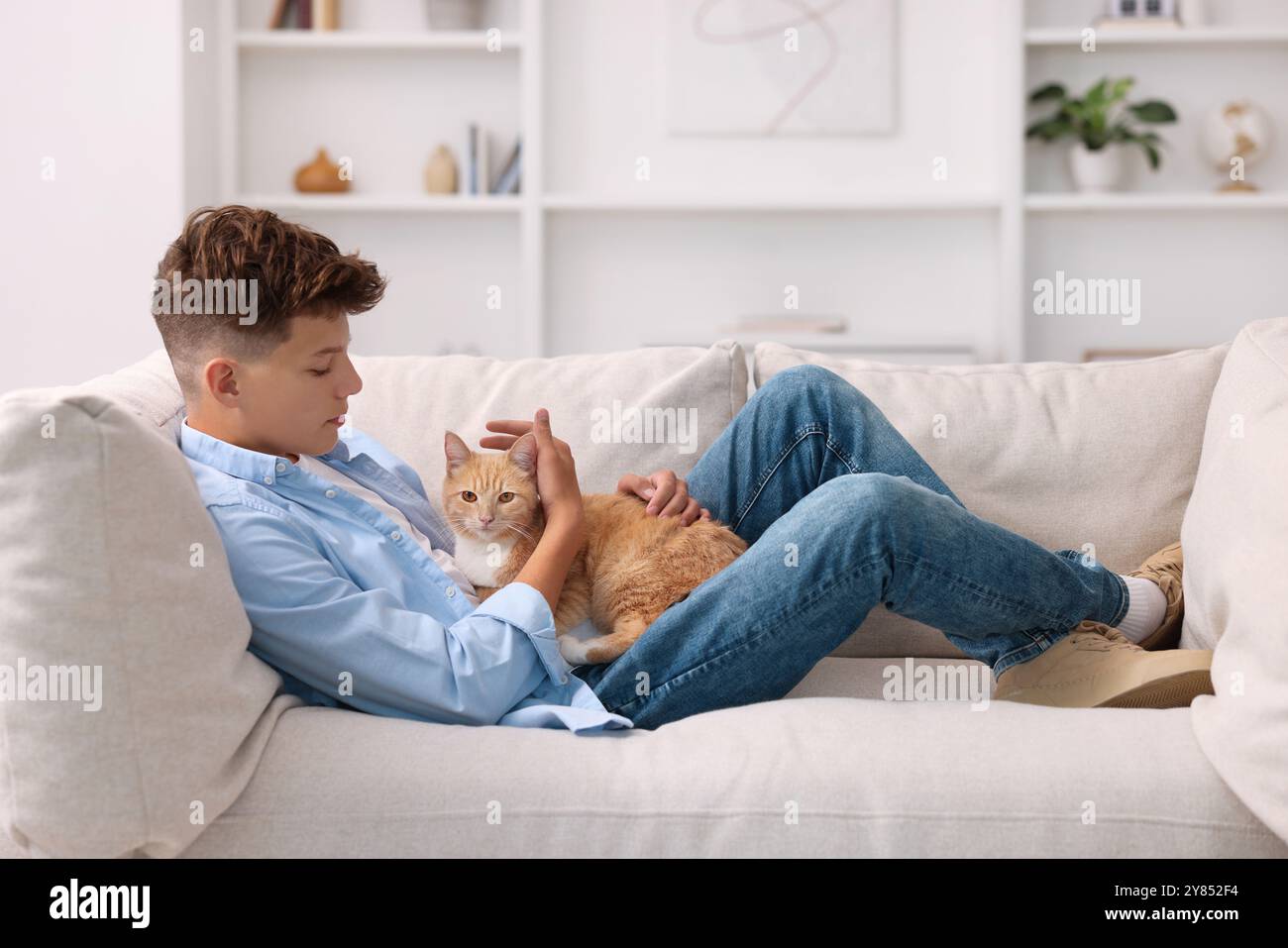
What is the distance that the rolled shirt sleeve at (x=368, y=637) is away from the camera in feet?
4.30

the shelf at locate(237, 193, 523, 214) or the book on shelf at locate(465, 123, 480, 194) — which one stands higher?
the book on shelf at locate(465, 123, 480, 194)

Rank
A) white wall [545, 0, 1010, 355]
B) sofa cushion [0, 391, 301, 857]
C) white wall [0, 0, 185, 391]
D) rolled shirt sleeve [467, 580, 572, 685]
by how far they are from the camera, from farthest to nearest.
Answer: white wall [545, 0, 1010, 355] < white wall [0, 0, 185, 391] < rolled shirt sleeve [467, 580, 572, 685] < sofa cushion [0, 391, 301, 857]

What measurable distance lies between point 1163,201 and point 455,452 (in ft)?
9.21

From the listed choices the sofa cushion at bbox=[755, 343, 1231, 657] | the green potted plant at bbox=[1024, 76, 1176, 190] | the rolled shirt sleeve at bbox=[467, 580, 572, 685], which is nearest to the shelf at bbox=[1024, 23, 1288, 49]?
the green potted plant at bbox=[1024, 76, 1176, 190]

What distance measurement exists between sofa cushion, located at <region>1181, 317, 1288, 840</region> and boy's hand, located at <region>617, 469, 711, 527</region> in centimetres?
67

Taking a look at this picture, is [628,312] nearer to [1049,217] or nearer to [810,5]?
[810,5]

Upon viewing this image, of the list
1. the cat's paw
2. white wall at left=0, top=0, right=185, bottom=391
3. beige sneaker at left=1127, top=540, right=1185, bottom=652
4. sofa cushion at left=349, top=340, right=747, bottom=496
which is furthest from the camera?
white wall at left=0, top=0, right=185, bottom=391

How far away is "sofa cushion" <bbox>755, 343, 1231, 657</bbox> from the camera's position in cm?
192

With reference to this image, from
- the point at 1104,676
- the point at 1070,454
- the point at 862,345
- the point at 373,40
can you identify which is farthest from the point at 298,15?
the point at 1104,676

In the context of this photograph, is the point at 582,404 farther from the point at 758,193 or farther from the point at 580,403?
the point at 758,193

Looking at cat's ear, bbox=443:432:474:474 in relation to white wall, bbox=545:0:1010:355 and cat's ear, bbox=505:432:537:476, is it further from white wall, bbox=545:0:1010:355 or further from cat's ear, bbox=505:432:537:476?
white wall, bbox=545:0:1010:355

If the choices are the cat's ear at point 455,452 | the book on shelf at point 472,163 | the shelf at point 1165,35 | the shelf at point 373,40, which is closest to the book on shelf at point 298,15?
the shelf at point 373,40

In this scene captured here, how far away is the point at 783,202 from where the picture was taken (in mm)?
3834

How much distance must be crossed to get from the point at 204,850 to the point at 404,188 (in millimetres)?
3166
